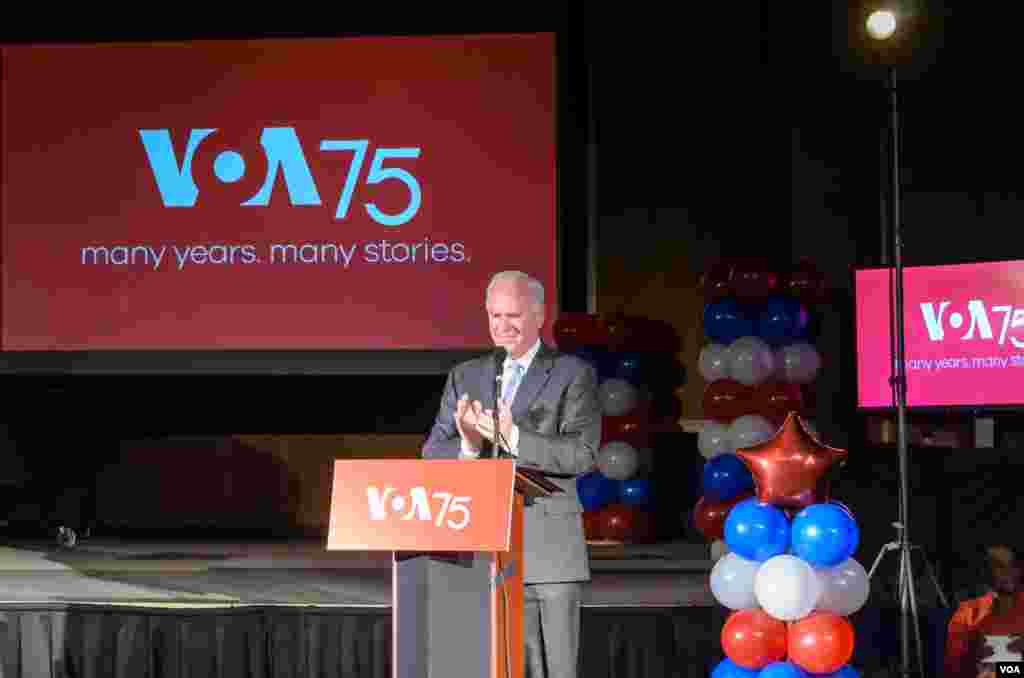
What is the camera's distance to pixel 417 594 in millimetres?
3176

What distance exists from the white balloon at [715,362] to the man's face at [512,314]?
156 inches

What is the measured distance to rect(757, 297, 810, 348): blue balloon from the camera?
717cm

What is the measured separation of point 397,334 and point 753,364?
216cm

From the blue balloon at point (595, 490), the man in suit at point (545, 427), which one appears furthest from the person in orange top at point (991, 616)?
the blue balloon at point (595, 490)

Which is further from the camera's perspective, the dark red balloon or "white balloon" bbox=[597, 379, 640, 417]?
"white balloon" bbox=[597, 379, 640, 417]

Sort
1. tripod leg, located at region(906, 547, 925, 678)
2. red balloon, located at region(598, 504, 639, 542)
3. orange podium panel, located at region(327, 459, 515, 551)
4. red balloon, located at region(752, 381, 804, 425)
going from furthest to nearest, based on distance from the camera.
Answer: red balloon, located at region(598, 504, 639, 542)
red balloon, located at region(752, 381, 804, 425)
tripod leg, located at region(906, 547, 925, 678)
orange podium panel, located at region(327, 459, 515, 551)

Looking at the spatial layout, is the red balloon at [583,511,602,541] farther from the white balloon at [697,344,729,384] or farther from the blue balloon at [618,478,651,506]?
the white balloon at [697,344,729,384]

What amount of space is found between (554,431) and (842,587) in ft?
4.41

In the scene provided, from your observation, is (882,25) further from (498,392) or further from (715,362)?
(715,362)

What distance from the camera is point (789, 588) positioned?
13.6 feet

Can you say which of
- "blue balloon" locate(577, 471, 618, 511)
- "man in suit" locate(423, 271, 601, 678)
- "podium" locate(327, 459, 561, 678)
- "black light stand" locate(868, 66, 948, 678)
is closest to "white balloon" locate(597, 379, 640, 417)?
"blue balloon" locate(577, 471, 618, 511)

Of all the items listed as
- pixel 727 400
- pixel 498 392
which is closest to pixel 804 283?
pixel 727 400

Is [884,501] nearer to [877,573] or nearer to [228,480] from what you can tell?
[877,573]

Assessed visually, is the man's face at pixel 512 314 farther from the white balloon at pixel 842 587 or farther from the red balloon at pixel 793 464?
the white balloon at pixel 842 587
